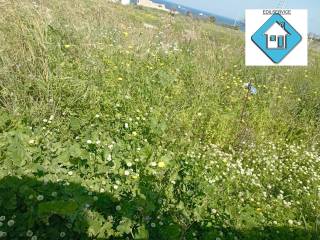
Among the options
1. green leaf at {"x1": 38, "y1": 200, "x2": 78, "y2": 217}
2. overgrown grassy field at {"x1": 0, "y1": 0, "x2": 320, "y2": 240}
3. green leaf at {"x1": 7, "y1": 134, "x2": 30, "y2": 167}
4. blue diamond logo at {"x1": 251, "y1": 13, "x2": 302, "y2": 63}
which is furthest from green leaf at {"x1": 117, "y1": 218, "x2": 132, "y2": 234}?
blue diamond logo at {"x1": 251, "y1": 13, "x2": 302, "y2": 63}

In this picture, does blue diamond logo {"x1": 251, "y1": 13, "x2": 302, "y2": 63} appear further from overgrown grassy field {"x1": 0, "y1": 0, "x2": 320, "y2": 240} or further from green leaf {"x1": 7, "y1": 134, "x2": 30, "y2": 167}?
green leaf {"x1": 7, "y1": 134, "x2": 30, "y2": 167}

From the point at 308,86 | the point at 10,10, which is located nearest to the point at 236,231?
the point at 10,10

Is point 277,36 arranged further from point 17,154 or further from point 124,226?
point 17,154

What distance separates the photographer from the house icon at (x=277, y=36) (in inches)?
166

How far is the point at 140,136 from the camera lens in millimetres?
3236

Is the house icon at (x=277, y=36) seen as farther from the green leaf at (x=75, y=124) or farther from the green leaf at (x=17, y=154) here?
the green leaf at (x=17, y=154)

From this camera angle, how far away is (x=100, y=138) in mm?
3043

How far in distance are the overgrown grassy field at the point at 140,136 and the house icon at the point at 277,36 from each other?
0.96 m

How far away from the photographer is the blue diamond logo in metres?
4.20

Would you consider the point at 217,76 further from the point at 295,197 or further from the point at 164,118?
the point at 295,197

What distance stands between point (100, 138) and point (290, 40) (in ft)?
9.10

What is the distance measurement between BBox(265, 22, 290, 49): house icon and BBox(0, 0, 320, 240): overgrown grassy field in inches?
37.7

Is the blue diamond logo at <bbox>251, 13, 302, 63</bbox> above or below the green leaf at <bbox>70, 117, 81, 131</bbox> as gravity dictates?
above

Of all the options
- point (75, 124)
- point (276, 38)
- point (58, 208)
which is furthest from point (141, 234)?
point (276, 38)
